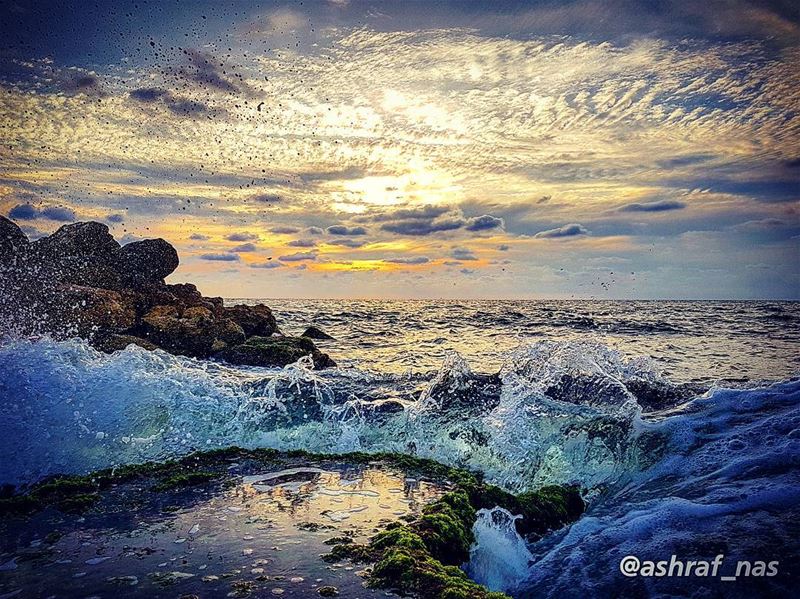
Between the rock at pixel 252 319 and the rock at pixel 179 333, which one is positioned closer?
the rock at pixel 179 333

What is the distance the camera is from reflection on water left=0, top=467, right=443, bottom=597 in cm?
396

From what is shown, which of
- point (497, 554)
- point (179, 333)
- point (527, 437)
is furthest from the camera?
point (179, 333)

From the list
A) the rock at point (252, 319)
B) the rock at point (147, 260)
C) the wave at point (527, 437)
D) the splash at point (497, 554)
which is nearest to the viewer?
the splash at point (497, 554)

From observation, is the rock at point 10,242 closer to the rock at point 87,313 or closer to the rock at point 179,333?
the rock at point 87,313

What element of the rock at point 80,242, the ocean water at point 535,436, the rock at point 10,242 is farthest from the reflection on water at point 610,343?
the rock at point 10,242

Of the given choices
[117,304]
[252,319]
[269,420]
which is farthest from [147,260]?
[269,420]

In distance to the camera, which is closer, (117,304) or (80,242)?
(117,304)

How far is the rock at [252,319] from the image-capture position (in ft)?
79.8

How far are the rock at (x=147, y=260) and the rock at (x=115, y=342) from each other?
723 cm

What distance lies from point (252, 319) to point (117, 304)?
6476 mm

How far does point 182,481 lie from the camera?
21.3 ft

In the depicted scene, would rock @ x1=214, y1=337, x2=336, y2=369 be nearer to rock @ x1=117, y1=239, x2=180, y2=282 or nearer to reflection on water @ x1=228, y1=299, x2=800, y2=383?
reflection on water @ x1=228, y1=299, x2=800, y2=383

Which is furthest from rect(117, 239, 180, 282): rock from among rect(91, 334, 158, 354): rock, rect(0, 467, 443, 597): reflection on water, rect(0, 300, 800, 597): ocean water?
rect(0, 467, 443, 597): reflection on water

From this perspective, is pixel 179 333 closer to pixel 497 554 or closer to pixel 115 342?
pixel 115 342
